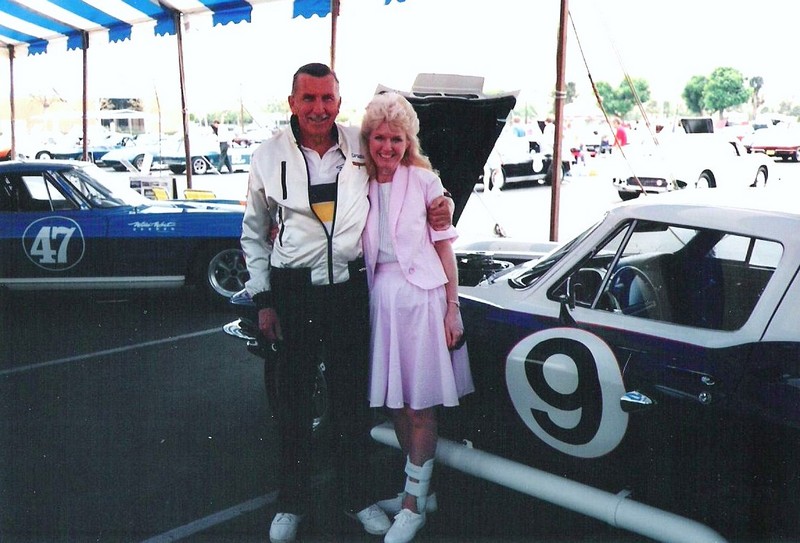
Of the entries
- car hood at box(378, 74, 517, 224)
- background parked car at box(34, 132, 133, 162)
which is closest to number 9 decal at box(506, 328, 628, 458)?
car hood at box(378, 74, 517, 224)

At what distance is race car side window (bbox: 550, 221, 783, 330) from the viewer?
294cm

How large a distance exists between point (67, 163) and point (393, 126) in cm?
542

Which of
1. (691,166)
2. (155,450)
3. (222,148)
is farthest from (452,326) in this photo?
(222,148)

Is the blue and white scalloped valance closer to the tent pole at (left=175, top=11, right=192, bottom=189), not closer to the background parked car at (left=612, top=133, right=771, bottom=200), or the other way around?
the tent pole at (left=175, top=11, right=192, bottom=189)

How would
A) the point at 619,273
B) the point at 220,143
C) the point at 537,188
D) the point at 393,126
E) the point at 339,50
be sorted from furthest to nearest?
1. the point at 220,143
2. the point at 537,188
3. the point at 339,50
4. the point at 619,273
5. the point at 393,126

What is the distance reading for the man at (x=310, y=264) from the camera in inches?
111

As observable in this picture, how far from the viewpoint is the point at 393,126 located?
2.79m

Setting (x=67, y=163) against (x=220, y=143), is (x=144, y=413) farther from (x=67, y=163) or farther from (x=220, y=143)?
(x=220, y=143)

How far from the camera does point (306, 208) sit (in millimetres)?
2799

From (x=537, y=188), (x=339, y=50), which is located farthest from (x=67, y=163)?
(x=537, y=188)

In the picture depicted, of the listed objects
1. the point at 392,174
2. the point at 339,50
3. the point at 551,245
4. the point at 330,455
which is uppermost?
the point at 339,50

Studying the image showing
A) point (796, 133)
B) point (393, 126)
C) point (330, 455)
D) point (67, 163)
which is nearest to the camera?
point (393, 126)

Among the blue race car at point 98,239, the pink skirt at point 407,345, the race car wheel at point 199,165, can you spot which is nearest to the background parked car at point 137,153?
the race car wheel at point 199,165

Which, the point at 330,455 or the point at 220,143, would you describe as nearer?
the point at 330,455
